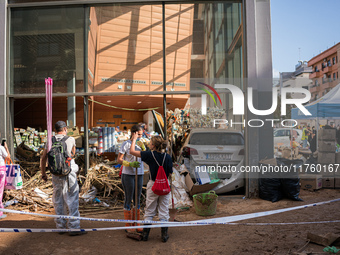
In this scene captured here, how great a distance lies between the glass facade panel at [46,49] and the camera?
8117 millimetres

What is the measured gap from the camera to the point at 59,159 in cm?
487

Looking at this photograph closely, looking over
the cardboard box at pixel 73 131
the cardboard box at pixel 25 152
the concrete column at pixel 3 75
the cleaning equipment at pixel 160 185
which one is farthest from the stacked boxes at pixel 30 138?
the cleaning equipment at pixel 160 185

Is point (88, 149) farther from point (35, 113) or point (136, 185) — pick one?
point (35, 113)

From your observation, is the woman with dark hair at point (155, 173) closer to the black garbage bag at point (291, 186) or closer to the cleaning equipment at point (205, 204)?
the cleaning equipment at point (205, 204)

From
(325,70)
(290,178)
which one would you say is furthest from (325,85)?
(290,178)

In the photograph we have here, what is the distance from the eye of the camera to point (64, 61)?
819cm

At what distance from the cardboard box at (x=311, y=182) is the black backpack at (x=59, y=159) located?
6592 mm

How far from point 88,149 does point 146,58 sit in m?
2.93

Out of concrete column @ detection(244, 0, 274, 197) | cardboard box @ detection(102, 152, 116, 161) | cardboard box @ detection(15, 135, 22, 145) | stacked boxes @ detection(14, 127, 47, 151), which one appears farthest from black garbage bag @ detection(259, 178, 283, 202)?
cardboard box @ detection(15, 135, 22, 145)

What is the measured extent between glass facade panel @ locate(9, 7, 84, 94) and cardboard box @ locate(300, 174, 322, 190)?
6636mm

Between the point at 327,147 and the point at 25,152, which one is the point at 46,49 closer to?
the point at 25,152

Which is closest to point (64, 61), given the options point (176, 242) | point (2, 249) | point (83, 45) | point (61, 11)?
point (83, 45)

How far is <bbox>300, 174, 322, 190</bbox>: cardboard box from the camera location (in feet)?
28.0

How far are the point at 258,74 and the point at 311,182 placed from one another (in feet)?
11.2
